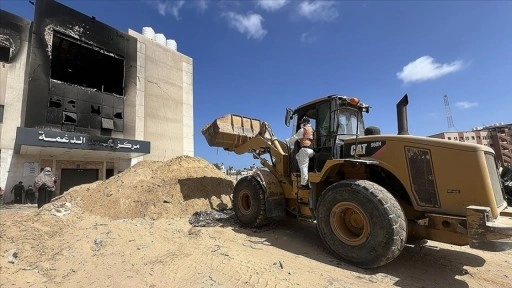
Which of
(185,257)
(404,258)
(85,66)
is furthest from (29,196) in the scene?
(404,258)

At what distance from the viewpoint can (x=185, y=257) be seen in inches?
195

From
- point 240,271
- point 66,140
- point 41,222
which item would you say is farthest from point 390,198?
point 66,140

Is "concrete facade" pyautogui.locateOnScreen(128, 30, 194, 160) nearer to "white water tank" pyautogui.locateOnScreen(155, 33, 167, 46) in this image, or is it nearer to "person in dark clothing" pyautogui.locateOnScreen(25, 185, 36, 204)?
"white water tank" pyautogui.locateOnScreen(155, 33, 167, 46)

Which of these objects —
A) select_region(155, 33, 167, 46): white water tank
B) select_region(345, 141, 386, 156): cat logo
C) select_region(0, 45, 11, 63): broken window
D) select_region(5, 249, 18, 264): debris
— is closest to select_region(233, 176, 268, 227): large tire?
select_region(345, 141, 386, 156): cat logo

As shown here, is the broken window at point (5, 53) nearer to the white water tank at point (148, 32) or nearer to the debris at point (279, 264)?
the white water tank at point (148, 32)

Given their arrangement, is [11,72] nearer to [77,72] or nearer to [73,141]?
[77,72]

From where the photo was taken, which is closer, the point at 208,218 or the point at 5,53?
the point at 208,218

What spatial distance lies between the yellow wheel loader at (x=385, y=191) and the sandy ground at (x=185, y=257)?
0.51m

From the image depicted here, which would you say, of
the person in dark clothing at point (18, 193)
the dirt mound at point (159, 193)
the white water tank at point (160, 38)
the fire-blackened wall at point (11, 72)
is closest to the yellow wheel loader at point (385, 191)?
the dirt mound at point (159, 193)

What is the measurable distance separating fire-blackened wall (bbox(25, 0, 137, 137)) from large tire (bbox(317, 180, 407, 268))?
65.0ft

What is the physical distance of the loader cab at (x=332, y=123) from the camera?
593cm

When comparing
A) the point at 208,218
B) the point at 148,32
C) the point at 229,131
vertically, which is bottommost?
the point at 208,218

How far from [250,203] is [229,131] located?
2074 mm

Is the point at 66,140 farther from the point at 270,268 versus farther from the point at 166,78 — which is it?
the point at 270,268
